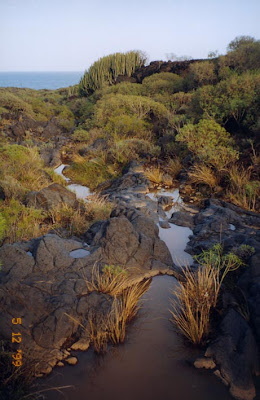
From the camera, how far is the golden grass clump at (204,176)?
1016 cm

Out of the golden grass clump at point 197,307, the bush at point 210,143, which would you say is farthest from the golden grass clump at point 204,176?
the golden grass clump at point 197,307

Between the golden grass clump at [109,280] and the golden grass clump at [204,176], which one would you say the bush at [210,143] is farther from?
the golden grass clump at [109,280]

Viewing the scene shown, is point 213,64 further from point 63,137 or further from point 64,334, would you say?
point 64,334

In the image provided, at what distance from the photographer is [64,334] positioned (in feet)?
14.1

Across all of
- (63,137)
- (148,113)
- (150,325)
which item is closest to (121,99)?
(148,113)

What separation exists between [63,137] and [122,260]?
544 inches

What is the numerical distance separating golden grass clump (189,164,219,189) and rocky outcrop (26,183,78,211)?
3982 mm

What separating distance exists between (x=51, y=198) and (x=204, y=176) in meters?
4.87

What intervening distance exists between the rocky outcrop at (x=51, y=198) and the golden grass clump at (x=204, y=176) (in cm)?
398

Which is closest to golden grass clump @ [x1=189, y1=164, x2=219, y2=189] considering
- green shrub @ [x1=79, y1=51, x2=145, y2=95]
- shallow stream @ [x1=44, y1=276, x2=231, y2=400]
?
shallow stream @ [x1=44, y1=276, x2=231, y2=400]

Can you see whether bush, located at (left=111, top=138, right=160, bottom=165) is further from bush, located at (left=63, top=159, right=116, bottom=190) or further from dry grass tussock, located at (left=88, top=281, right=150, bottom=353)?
dry grass tussock, located at (left=88, top=281, right=150, bottom=353)

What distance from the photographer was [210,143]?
432 inches

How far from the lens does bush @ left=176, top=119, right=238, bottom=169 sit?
10.3m

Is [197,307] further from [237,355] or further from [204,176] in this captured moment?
[204,176]
